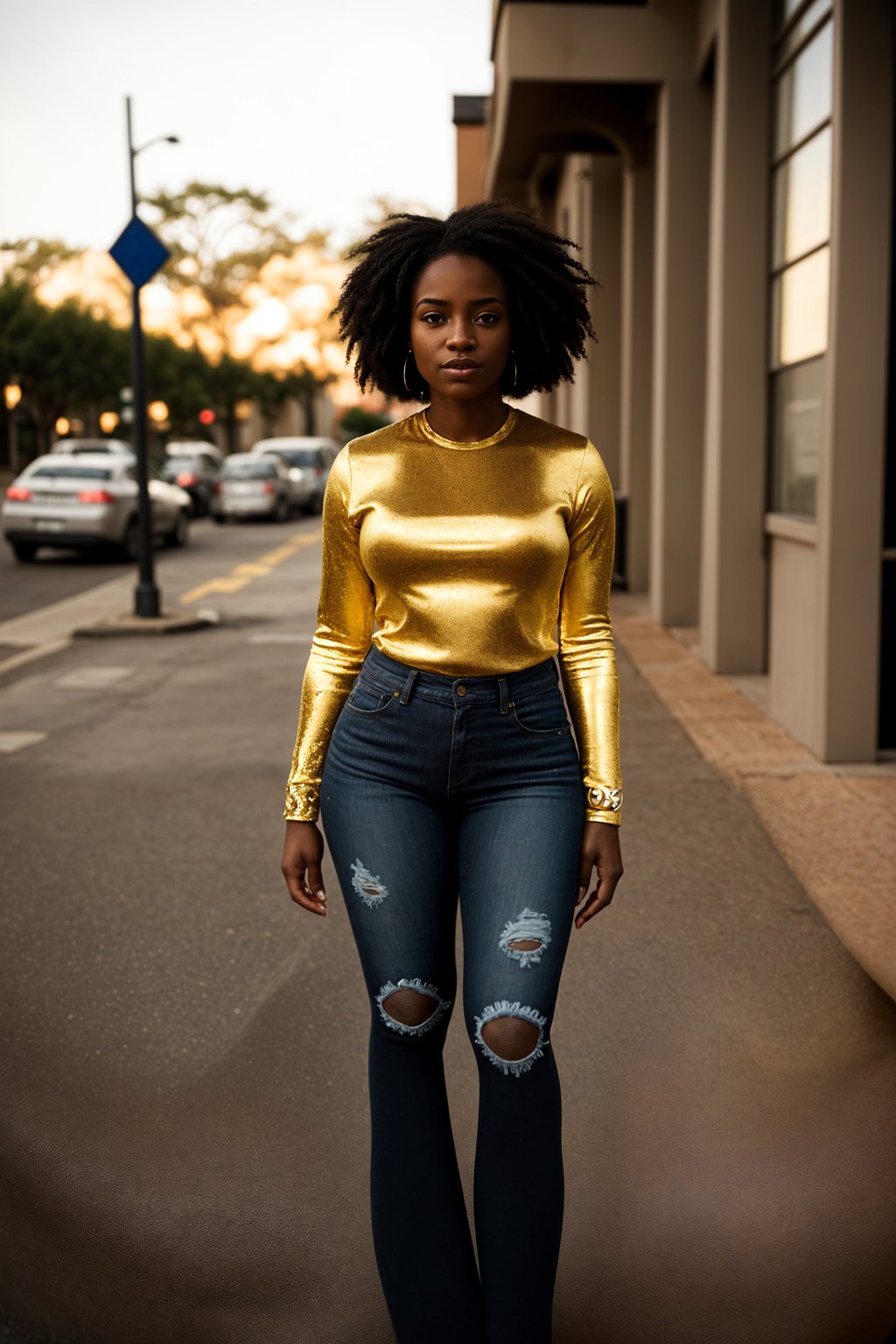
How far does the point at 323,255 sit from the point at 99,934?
7576 centimetres

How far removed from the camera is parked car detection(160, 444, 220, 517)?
35.7 m

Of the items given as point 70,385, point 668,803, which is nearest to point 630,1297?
point 668,803

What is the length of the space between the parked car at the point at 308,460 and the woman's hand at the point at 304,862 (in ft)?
111

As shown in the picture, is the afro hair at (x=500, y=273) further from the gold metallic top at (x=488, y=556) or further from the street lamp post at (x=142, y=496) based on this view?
the street lamp post at (x=142, y=496)

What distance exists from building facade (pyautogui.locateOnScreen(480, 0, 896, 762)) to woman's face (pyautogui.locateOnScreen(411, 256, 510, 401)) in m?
2.93

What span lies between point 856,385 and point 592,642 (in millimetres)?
5228

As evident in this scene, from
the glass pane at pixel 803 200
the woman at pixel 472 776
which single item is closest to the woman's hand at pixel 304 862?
the woman at pixel 472 776

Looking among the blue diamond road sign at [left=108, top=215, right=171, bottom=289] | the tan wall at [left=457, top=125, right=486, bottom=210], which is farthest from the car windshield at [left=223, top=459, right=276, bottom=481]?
the blue diamond road sign at [left=108, top=215, right=171, bottom=289]

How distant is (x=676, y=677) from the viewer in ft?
34.7

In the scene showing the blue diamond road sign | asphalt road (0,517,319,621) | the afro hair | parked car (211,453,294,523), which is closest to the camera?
the afro hair

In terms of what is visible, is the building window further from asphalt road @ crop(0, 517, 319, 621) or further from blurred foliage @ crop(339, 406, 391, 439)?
blurred foliage @ crop(339, 406, 391, 439)

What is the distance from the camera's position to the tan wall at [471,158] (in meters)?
33.0

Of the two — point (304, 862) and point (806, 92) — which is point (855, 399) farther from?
point (304, 862)

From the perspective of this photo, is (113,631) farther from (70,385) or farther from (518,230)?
(70,385)
